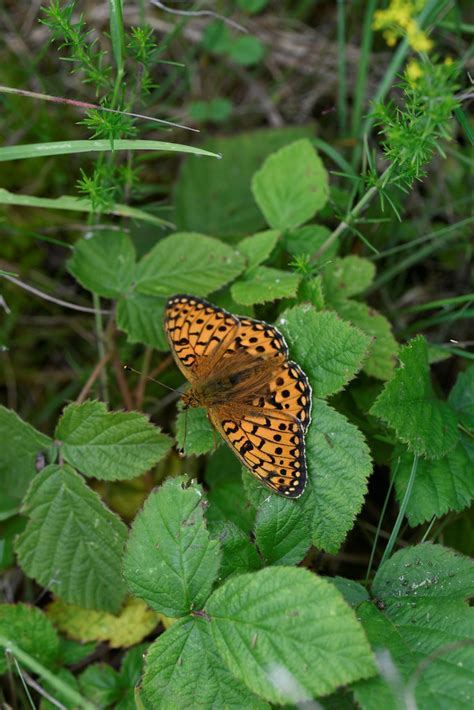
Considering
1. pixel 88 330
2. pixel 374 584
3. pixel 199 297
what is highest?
pixel 199 297

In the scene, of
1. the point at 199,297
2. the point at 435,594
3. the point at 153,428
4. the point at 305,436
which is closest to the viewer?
the point at 435,594

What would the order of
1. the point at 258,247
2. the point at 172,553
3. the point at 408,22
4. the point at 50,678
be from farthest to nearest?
the point at 258,247 < the point at 408,22 < the point at 172,553 < the point at 50,678

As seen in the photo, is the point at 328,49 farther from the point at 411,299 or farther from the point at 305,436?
the point at 305,436

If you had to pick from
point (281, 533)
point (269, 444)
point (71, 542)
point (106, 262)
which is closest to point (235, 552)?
point (281, 533)

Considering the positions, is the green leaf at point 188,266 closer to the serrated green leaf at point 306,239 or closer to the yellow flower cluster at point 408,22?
the serrated green leaf at point 306,239

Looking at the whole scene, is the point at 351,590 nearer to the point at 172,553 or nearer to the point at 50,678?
the point at 172,553

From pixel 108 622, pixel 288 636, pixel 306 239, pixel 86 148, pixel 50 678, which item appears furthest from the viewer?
pixel 306 239

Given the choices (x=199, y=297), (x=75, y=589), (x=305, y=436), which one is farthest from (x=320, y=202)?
(x=75, y=589)
